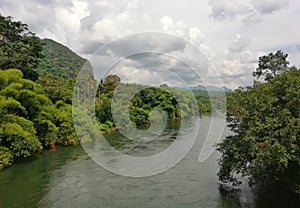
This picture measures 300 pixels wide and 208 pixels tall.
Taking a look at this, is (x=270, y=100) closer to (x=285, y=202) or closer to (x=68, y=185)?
(x=285, y=202)

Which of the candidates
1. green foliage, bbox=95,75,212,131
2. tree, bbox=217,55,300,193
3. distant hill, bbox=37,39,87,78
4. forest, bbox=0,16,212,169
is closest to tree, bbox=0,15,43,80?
forest, bbox=0,16,212,169

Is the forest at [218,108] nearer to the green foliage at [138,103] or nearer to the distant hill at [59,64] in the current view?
the green foliage at [138,103]

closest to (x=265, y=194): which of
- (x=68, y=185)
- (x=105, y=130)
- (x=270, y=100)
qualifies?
(x=270, y=100)

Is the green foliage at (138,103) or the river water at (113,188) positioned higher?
the green foliage at (138,103)

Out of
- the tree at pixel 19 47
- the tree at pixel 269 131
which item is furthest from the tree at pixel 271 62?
the tree at pixel 19 47

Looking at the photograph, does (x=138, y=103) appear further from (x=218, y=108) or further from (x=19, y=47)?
(x=218, y=108)

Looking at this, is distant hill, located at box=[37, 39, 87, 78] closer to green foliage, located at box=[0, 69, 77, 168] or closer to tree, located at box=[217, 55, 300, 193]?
green foliage, located at box=[0, 69, 77, 168]
